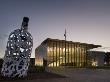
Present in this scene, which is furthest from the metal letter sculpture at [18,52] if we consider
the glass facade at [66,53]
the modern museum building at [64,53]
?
the glass facade at [66,53]

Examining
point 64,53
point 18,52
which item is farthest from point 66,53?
point 18,52

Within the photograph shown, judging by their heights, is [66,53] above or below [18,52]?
above

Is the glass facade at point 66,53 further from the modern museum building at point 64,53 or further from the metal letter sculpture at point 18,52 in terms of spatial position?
the metal letter sculpture at point 18,52

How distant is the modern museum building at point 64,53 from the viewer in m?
61.0

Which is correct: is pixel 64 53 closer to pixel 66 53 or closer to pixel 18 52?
pixel 66 53

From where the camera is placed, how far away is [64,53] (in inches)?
2484

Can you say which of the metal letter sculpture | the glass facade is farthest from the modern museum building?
the metal letter sculpture

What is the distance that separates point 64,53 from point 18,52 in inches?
1767

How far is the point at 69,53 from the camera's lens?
210 feet

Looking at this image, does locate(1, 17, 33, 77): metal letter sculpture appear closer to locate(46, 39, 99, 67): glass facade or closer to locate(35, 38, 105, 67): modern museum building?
locate(35, 38, 105, 67): modern museum building

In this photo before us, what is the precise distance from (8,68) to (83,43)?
46722mm

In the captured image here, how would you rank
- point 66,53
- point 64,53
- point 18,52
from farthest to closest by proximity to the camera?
1. point 66,53
2. point 64,53
3. point 18,52

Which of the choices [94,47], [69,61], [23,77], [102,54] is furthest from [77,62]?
[23,77]

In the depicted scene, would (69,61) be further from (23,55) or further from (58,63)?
(23,55)
